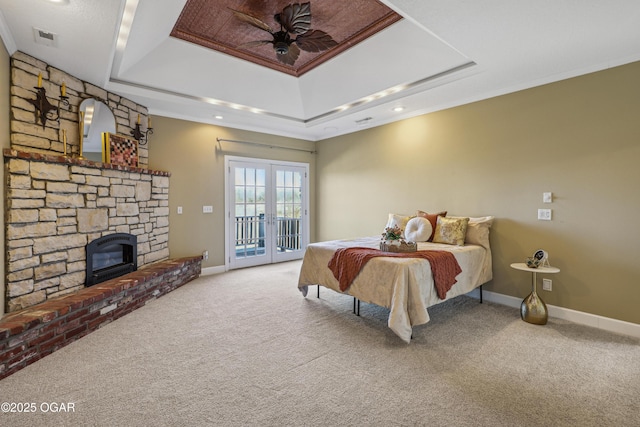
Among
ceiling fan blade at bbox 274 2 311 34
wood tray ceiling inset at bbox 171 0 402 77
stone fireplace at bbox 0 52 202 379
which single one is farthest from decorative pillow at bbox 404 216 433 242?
stone fireplace at bbox 0 52 202 379

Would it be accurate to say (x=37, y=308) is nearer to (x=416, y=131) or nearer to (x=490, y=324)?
(x=490, y=324)

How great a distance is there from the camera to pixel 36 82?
295 centimetres

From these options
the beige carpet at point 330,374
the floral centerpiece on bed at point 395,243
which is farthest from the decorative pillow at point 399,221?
the beige carpet at point 330,374

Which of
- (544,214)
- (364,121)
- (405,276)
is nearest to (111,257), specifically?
(405,276)

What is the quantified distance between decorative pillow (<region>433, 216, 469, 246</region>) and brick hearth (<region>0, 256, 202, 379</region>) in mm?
3664

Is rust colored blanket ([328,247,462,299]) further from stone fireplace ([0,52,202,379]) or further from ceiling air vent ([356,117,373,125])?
ceiling air vent ([356,117,373,125])

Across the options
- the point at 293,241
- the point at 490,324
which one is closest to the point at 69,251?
the point at 293,241

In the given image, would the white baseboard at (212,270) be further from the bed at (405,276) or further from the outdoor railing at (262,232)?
the bed at (405,276)

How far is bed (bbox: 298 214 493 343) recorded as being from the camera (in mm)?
2656

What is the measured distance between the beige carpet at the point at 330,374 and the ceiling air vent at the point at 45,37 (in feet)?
8.71

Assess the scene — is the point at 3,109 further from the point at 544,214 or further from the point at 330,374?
the point at 544,214

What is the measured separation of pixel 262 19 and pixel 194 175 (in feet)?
9.33

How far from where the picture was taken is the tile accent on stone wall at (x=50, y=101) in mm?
2793

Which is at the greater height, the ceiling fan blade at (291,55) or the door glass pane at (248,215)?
the ceiling fan blade at (291,55)
